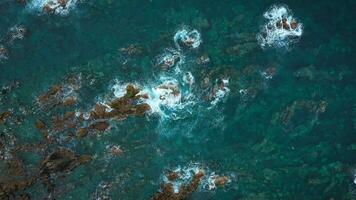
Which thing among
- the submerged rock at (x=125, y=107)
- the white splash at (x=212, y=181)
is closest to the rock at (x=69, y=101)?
the submerged rock at (x=125, y=107)

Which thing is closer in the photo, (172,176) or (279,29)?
(172,176)

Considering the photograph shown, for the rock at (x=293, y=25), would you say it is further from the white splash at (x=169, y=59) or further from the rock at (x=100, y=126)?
the rock at (x=100, y=126)

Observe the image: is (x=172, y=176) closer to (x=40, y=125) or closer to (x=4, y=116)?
(x=40, y=125)

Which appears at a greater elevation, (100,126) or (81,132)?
(100,126)

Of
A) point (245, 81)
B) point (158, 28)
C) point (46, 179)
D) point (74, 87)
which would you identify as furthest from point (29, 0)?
point (245, 81)

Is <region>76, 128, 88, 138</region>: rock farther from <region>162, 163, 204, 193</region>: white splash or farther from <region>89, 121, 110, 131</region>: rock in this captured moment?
<region>162, 163, 204, 193</region>: white splash

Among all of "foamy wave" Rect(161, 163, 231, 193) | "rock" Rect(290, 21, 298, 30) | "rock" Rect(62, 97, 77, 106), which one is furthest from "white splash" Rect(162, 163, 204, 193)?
"rock" Rect(290, 21, 298, 30)

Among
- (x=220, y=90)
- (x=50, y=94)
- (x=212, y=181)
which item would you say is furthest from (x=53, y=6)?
(x=212, y=181)
